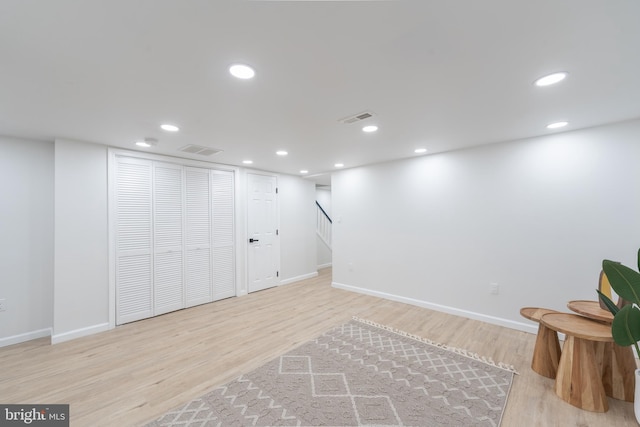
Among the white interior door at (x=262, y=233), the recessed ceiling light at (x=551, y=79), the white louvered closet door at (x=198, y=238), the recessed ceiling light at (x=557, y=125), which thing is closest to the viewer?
the recessed ceiling light at (x=551, y=79)

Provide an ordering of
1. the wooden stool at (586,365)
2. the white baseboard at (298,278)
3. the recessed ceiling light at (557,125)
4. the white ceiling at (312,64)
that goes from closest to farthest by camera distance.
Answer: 1. the white ceiling at (312,64)
2. the wooden stool at (586,365)
3. the recessed ceiling light at (557,125)
4. the white baseboard at (298,278)

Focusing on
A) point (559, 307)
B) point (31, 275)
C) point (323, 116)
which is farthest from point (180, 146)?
point (559, 307)

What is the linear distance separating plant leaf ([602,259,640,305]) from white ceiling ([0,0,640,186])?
1286 mm

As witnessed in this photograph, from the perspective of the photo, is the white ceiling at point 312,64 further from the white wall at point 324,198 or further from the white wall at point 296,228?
the white wall at point 324,198

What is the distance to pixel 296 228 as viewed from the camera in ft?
18.6

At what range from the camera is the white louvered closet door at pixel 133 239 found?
11.0 feet

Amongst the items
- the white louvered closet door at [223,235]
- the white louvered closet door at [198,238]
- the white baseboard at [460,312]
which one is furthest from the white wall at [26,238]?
the white baseboard at [460,312]

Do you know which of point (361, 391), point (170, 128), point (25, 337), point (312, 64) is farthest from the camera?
point (25, 337)

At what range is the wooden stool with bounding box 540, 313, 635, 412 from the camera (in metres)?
1.80

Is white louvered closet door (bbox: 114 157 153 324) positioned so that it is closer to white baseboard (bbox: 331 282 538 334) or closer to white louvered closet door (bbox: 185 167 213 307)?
white louvered closet door (bbox: 185 167 213 307)

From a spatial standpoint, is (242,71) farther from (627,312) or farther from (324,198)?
(324,198)

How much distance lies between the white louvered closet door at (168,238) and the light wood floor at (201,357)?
27 cm

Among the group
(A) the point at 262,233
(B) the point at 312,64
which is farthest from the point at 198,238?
(B) the point at 312,64

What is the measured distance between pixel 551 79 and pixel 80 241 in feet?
16.1
